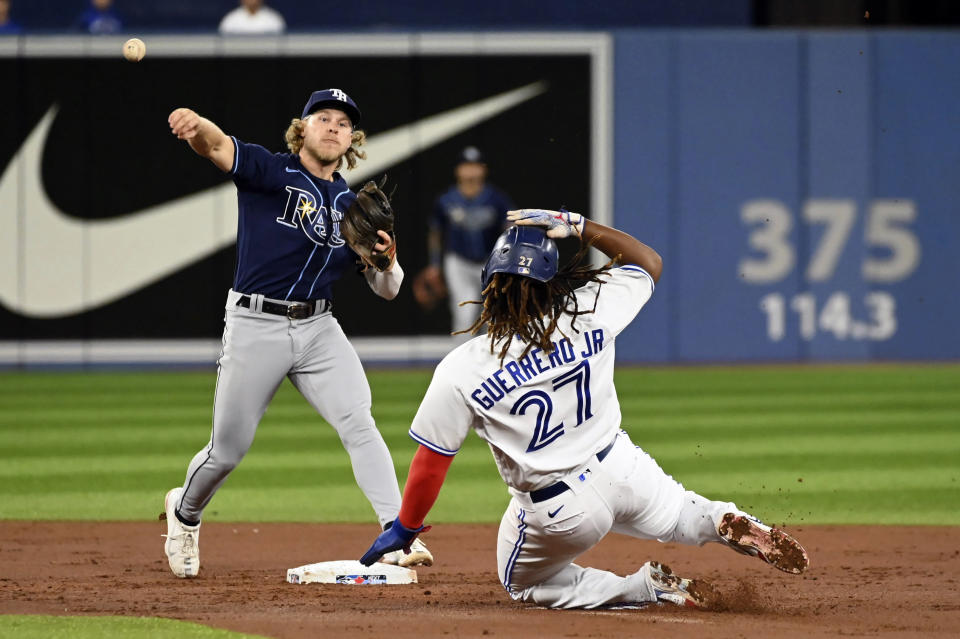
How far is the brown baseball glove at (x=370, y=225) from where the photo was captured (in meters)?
5.29

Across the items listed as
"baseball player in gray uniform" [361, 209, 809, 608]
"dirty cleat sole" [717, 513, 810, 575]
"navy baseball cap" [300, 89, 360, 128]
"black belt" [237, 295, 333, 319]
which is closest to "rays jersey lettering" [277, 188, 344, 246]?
"black belt" [237, 295, 333, 319]

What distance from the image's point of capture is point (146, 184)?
51.3 ft

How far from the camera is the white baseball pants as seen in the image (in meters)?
4.58

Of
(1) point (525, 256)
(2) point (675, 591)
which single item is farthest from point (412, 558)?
(1) point (525, 256)

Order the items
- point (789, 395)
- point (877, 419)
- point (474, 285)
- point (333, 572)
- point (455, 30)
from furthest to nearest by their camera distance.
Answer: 1. point (455, 30)
2. point (474, 285)
3. point (789, 395)
4. point (877, 419)
5. point (333, 572)

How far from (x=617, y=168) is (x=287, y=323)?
35.6 ft

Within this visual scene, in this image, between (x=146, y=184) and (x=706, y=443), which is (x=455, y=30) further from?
(x=706, y=443)

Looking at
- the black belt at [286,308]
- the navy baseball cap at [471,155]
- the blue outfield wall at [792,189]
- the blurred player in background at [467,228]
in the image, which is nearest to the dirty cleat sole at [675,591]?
the black belt at [286,308]

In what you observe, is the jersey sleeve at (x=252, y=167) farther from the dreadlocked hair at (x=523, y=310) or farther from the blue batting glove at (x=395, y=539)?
the blue batting glove at (x=395, y=539)

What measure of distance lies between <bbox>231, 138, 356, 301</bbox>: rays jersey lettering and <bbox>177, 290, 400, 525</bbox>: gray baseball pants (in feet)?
0.34

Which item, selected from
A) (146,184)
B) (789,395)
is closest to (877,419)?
(789,395)

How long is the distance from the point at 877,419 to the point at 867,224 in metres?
5.23

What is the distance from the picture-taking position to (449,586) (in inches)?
215

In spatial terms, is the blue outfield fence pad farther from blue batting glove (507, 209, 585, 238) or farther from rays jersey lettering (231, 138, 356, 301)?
blue batting glove (507, 209, 585, 238)
